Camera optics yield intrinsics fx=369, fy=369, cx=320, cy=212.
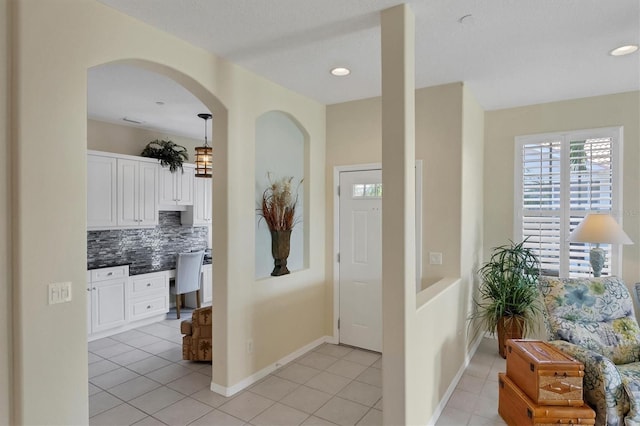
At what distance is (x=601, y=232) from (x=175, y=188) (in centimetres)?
518

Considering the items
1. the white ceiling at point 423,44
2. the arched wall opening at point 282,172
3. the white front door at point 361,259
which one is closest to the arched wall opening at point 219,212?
the white ceiling at point 423,44

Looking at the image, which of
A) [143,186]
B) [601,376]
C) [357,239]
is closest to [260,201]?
[357,239]

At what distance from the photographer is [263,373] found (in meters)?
3.44

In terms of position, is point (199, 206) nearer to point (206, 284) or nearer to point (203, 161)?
point (206, 284)

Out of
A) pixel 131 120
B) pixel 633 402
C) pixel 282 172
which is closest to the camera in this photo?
pixel 633 402

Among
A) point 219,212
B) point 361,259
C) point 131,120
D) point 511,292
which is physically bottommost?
point 511,292

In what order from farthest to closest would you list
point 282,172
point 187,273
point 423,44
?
point 187,273
point 282,172
point 423,44

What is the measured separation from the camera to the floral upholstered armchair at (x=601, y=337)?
7.48 ft

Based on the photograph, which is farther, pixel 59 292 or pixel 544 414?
pixel 544 414

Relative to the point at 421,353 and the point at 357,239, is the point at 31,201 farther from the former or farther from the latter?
the point at 357,239

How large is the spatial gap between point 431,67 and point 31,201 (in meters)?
2.96

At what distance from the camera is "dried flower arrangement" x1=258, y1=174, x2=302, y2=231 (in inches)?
146

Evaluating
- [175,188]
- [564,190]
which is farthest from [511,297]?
[175,188]

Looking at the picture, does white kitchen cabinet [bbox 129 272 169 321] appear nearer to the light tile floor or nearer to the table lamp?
the light tile floor
